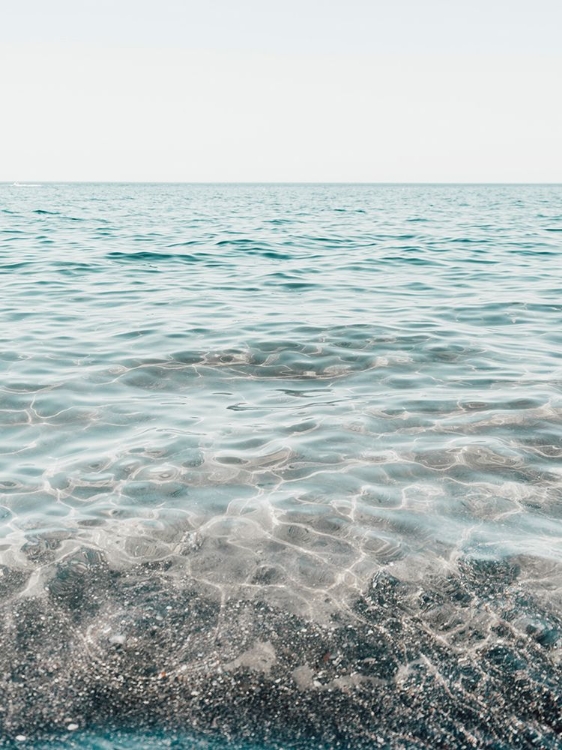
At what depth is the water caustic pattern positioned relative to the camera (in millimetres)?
2883

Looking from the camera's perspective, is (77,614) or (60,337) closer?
(77,614)

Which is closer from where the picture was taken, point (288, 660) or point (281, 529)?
point (288, 660)

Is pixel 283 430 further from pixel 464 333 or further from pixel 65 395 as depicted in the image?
pixel 464 333

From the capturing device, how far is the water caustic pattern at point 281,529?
2883mm

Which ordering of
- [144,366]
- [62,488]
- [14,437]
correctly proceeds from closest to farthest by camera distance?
[62,488]
[14,437]
[144,366]

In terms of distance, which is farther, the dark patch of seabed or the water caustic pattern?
the water caustic pattern

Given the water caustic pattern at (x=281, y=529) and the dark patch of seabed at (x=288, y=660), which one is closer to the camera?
the dark patch of seabed at (x=288, y=660)

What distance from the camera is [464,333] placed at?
953 centimetres

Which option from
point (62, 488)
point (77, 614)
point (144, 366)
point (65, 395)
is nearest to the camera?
point (77, 614)

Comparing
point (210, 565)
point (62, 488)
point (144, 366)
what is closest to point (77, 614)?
point (210, 565)

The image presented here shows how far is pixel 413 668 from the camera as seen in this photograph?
3088mm

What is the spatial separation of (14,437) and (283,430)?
7.89ft

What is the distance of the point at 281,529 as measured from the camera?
4406mm

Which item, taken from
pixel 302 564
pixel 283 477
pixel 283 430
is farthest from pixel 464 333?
pixel 302 564
